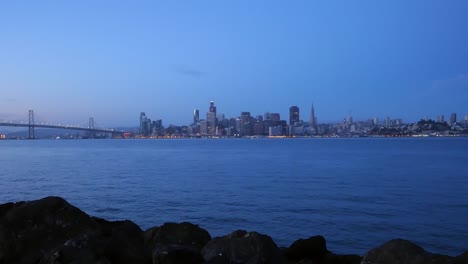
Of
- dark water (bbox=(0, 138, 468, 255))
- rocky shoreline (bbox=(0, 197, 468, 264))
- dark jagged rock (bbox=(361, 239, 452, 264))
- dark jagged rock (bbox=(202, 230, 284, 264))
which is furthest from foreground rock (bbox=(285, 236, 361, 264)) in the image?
dark water (bbox=(0, 138, 468, 255))

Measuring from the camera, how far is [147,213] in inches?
603

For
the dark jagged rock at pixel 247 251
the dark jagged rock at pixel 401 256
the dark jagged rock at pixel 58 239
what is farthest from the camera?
the dark jagged rock at pixel 58 239

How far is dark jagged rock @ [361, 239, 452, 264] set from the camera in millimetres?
4145

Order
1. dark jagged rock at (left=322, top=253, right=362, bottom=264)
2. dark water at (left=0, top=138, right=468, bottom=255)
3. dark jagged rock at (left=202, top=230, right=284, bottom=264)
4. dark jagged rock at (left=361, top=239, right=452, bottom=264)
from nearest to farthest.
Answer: dark jagged rock at (left=361, top=239, right=452, bottom=264), dark jagged rock at (left=202, top=230, right=284, bottom=264), dark jagged rock at (left=322, top=253, right=362, bottom=264), dark water at (left=0, top=138, right=468, bottom=255)

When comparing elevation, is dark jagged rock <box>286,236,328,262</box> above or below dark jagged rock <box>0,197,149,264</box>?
below

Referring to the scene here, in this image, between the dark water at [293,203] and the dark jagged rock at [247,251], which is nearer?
the dark jagged rock at [247,251]

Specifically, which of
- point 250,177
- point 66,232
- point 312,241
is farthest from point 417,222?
point 250,177

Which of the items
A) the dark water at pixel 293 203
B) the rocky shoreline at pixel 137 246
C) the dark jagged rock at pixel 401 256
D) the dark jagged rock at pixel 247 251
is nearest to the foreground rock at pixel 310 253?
the rocky shoreline at pixel 137 246

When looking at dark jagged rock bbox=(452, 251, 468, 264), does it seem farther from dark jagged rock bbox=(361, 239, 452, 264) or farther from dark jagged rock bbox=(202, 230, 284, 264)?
dark jagged rock bbox=(202, 230, 284, 264)

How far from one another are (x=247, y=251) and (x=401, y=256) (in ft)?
4.70

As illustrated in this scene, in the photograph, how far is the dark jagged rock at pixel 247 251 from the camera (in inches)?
190

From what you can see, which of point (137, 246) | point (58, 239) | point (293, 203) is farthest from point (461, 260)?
point (293, 203)

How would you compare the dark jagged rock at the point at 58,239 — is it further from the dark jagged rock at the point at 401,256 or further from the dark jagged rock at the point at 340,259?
the dark jagged rock at the point at 401,256

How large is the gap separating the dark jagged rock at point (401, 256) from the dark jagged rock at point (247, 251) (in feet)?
3.09
